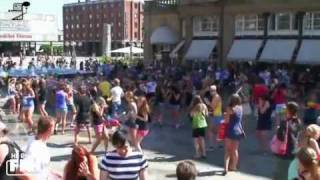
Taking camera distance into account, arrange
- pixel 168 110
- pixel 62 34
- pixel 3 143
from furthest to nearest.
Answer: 1. pixel 62 34
2. pixel 168 110
3. pixel 3 143

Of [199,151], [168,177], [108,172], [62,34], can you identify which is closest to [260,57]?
[199,151]

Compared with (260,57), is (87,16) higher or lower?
higher

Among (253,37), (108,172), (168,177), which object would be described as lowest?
(168,177)

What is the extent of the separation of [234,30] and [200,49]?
3615mm

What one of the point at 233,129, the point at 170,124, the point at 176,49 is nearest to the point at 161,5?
the point at 176,49

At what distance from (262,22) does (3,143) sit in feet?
105

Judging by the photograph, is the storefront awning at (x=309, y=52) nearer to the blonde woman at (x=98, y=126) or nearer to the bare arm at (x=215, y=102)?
the bare arm at (x=215, y=102)

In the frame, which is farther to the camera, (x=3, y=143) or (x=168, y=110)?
(x=168, y=110)

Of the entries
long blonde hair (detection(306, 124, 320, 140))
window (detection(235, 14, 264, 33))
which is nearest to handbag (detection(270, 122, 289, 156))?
long blonde hair (detection(306, 124, 320, 140))

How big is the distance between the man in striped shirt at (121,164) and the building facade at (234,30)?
87.8ft

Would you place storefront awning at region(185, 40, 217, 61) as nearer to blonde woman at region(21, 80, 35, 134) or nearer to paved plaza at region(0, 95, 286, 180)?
paved plaza at region(0, 95, 286, 180)

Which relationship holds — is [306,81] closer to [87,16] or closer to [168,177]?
[168,177]

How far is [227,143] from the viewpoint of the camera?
12.1 meters

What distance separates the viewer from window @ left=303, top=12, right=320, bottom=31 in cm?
3306
